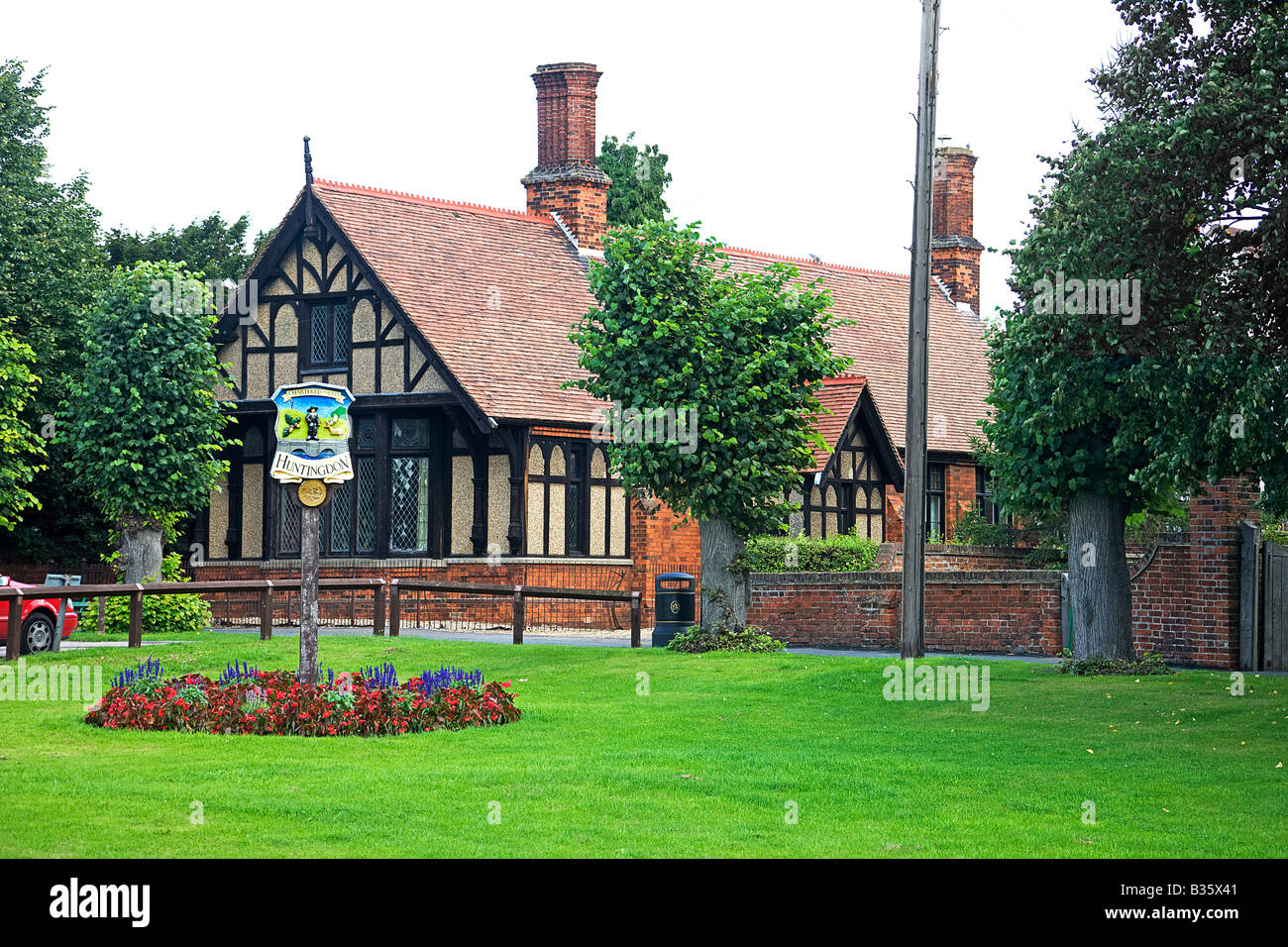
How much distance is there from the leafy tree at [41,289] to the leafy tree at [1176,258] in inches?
955

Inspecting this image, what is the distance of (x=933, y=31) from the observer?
19.4 m

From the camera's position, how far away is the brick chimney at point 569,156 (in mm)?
34781

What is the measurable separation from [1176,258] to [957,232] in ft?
103

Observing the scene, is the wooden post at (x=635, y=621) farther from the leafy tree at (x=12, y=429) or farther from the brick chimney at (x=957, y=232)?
the brick chimney at (x=957, y=232)

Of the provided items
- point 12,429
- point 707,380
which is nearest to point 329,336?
point 12,429

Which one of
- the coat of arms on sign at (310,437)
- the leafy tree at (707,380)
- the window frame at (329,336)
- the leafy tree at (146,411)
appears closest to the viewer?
the coat of arms on sign at (310,437)

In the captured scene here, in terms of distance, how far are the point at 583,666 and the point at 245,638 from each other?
20.9 feet

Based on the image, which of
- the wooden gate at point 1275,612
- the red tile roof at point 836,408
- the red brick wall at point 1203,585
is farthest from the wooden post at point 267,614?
the wooden gate at point 1275,612

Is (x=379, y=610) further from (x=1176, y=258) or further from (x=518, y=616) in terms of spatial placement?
(x=1176, y=258)

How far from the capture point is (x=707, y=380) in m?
22.5

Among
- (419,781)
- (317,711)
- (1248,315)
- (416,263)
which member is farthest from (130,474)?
(1248,315)

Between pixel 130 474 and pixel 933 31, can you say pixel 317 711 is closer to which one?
pixel 933 31

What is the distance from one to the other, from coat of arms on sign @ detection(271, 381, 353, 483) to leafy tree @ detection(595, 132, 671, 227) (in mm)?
35557


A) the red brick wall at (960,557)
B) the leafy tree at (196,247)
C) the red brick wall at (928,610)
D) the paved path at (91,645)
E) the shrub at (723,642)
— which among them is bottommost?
the paved path at (91,645)
